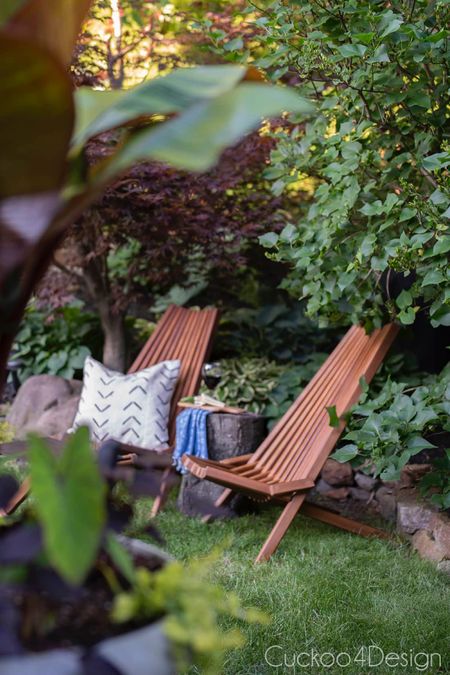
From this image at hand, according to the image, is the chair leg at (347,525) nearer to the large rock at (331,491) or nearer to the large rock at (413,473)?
the large rock at (413,473)

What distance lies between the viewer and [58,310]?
19.5 ft

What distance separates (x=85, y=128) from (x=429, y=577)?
268 centimetres

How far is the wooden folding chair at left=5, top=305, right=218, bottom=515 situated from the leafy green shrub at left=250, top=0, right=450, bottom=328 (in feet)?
3.65

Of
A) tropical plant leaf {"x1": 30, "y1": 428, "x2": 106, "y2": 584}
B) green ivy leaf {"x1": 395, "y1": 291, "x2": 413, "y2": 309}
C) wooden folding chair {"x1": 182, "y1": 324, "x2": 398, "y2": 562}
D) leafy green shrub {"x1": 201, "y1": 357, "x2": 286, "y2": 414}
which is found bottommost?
leafy green shrub {"x1": 201, "y1": 357, "x2": 286, "y2": 414}

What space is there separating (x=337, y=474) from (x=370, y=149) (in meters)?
1.95

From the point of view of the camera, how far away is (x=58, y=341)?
591 cm

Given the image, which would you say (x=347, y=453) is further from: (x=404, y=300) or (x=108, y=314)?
(x=108, y=314)

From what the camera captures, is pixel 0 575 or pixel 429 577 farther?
pixel 429 577

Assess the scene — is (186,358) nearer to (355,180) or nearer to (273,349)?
(273,349)

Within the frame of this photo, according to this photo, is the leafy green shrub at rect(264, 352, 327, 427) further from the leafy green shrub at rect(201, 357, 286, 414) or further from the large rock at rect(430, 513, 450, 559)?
the large rock at rect(430, 513, 450, 559)

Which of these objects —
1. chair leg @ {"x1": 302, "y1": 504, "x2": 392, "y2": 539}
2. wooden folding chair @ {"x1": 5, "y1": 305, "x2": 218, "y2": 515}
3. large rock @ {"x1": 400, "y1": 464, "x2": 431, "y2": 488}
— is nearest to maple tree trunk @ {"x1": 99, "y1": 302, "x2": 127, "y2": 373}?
wooden folding chair @ {"x1": 5, "y1": 305, "x2": 218, "y2": 515}

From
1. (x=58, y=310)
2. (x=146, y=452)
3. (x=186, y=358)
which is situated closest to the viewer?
(x=146, y=452)

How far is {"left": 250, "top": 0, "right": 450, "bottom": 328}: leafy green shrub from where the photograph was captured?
115 inches

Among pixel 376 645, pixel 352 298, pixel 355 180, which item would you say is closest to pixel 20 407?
pixel 352 298
